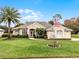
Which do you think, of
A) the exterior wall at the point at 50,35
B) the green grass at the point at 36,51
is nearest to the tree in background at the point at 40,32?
the exterior wall at the point at 50,35

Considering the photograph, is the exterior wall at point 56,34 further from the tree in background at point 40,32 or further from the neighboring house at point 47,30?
the tree in background at point 40,32

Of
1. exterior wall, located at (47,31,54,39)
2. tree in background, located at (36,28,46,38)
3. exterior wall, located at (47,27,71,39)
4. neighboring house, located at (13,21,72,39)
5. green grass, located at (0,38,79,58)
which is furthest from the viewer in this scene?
tree in background, located at (36,28,46,38)

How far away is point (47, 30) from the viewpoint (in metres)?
56.6


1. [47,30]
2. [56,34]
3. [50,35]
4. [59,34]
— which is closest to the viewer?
[56,34]

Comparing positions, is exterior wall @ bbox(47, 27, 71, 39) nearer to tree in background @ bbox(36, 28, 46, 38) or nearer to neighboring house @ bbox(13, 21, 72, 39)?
neighboring house @ bbox(13, 21, 72, 39)

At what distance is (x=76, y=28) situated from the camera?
313 ft

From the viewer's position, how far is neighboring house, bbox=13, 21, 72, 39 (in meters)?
56.0

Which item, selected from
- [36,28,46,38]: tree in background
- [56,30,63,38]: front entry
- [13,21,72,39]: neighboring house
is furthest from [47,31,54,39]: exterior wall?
[36,28,46,38]: tree in background

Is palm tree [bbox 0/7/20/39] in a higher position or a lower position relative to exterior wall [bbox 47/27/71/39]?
higher

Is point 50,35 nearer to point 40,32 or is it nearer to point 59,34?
point 59,34

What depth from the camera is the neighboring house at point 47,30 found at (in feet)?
184

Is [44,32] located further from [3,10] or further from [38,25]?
[3,10]

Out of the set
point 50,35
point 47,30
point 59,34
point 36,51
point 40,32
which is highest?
point 47,30

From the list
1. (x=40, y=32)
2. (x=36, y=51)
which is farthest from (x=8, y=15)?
(x=36, y=51)
